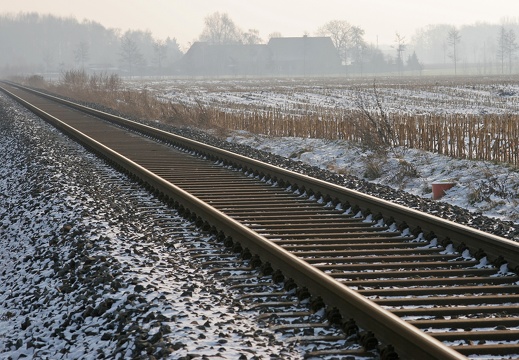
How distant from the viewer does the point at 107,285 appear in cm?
601

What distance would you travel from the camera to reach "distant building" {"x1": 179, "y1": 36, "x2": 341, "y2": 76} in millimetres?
163750

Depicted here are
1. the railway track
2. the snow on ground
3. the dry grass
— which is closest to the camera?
the railway track

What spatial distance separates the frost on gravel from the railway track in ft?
1.43

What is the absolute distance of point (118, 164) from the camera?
516 inches

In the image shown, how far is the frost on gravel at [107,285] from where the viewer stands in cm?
477

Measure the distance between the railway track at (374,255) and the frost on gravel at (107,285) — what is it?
1.43ft

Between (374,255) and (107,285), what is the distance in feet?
8.03

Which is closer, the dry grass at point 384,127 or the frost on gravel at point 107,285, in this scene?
the frost on gravel at point 107,285

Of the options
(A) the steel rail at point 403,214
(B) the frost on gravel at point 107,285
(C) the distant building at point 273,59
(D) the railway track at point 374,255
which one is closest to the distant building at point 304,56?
(C) the distant building at point 273,59

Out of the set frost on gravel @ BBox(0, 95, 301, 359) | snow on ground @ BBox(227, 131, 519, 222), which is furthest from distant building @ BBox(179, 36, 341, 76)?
frost on gravel @ BBox(0, 95, 301, 359)

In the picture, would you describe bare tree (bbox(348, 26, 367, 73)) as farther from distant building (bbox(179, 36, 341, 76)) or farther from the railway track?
the railway track

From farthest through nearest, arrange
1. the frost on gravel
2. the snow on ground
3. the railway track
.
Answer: the snow on ground, the frost on gravel, the railway track

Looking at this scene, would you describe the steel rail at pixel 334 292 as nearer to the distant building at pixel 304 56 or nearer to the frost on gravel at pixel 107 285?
the frost on gravel at pixel 107 285

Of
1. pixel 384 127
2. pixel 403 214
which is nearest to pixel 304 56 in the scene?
pixel 384 127
